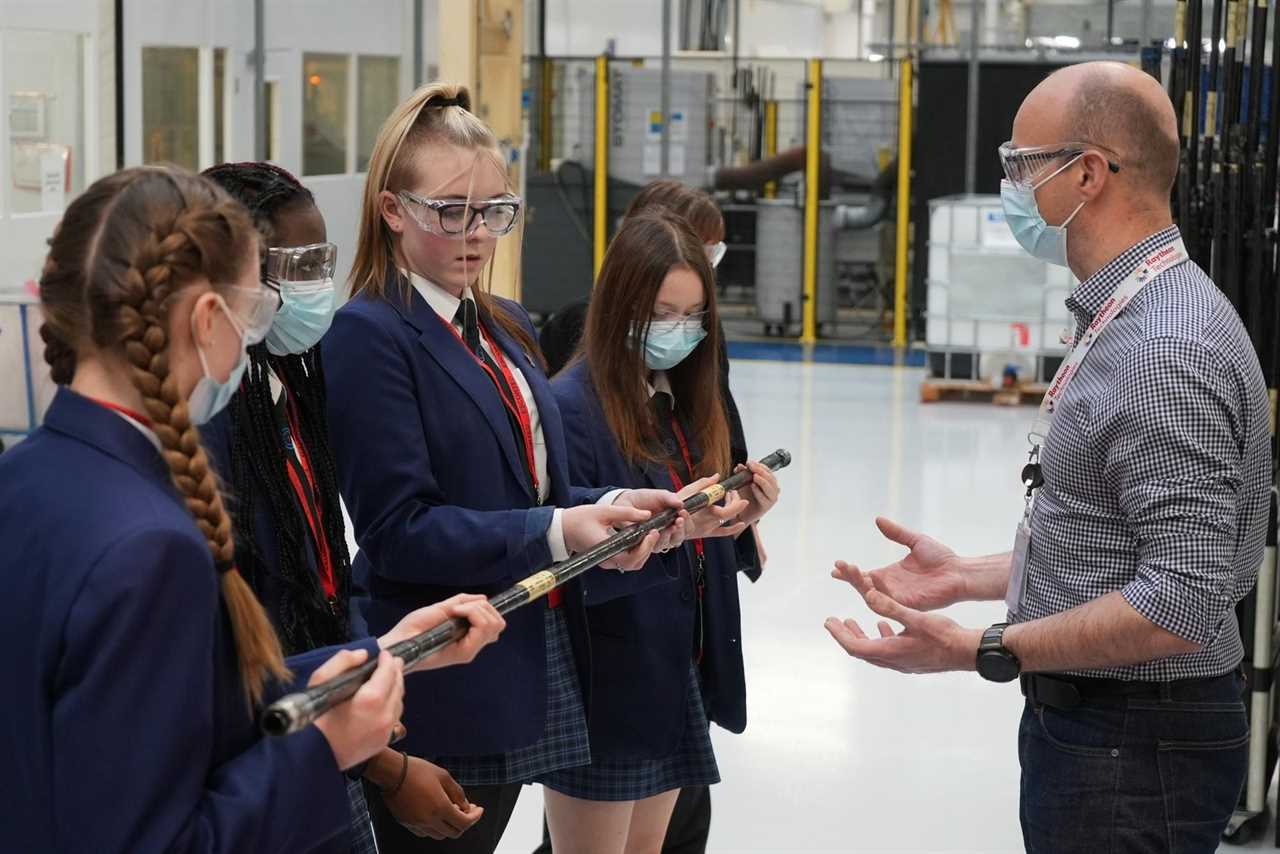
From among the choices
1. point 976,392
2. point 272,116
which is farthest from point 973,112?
point 272,116

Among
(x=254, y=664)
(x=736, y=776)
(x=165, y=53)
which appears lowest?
(x=736, y=776)

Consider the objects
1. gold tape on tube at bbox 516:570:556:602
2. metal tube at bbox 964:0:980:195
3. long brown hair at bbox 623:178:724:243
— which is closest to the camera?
gold tape on tube at bbox 516:570:556:602

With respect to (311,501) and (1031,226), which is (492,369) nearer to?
(311,501)

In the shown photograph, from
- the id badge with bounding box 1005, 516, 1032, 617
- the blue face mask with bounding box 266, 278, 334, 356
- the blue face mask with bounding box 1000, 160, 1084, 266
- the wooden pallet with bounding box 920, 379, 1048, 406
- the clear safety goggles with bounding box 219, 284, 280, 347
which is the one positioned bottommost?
the wooden pallet with bounding box 920, 379, 1048, 406

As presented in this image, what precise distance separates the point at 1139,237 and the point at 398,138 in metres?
1.06

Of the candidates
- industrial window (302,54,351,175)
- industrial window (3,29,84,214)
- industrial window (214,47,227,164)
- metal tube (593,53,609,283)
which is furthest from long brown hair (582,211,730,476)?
metal tube (593,53,609,283)

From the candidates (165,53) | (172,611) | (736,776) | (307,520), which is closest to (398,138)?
(307,520)

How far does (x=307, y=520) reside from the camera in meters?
1.92

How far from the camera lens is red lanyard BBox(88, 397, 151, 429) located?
129cm

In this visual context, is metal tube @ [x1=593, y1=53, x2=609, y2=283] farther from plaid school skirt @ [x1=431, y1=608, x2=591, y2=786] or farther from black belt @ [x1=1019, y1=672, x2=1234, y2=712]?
black belt @ [x1=1019, y1=672, x2=1234, y2=712]

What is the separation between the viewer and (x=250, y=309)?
1.39 meters

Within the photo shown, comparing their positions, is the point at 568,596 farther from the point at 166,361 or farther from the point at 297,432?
the point at 166,361

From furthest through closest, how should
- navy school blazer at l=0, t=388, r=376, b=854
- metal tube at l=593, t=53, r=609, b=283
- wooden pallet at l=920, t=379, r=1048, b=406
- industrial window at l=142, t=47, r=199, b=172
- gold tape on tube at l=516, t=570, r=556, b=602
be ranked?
metal tube at l=593, t=53, r=609, b=283 → wooden pallet at l=920, t=379, r=1048, b=406 → industrial window at l=142, t=47, r=199, b=172 → gold tape on tube at l=516, t=570, r=556, b=602 → navy school blazer at l=0, t=388, r=376, b=854

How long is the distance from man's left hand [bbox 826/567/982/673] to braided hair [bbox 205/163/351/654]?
0.67 metres
